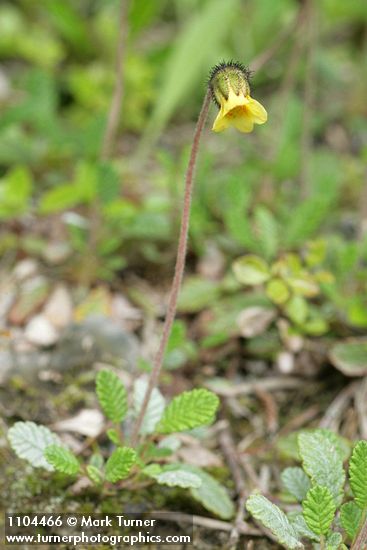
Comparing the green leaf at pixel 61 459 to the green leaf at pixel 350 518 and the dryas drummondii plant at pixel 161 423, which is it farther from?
the green leaf at pixel 350 518

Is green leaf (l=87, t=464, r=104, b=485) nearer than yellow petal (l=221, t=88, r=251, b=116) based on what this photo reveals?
No

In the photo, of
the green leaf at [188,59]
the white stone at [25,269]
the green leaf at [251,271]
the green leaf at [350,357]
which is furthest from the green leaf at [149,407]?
the green leaf at [188,59]

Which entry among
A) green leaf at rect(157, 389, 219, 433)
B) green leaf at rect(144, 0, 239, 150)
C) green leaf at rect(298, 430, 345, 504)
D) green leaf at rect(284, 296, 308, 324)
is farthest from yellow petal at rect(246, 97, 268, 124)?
green leaf at rect(144, 0, 239, 150)

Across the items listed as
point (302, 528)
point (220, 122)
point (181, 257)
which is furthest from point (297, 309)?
point (220, 122)

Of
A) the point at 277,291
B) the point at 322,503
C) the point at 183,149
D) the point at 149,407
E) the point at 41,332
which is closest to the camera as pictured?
the point at 322,503

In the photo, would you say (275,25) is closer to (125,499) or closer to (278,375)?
(278,375)

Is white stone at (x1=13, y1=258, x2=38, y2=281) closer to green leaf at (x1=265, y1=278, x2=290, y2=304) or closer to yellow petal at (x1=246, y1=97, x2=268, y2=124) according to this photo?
green leaf at (x1=265, y1=278, x2=290, y2=304)

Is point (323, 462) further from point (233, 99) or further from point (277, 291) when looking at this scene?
point (233, 99)
